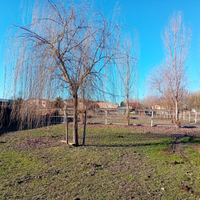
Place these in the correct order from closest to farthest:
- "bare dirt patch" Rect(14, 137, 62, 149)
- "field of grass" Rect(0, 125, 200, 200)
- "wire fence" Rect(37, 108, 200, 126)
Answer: "field of grass" Rect(0, 125, 200, 200) → "bare dirt patch" Rect(14, 137, 62, 149) → "wire fence" Rect(37, 108, 200, 126)

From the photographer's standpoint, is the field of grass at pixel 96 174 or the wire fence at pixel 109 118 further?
the wire fence at pixel 109 118

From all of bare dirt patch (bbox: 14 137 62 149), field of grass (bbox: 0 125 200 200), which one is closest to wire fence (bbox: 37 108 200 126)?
bare dirt patch (bbox: 14 137 62 149)

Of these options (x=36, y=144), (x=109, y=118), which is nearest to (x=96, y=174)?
(x=36, y=144)

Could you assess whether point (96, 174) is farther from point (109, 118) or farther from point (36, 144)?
point (109, 118)

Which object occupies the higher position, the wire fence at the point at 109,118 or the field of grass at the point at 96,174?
the wire fence at the point at 109,118

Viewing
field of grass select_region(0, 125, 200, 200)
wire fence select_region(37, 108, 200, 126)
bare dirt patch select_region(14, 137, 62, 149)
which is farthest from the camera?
wire fence select_region(37, 108, 200, 126)

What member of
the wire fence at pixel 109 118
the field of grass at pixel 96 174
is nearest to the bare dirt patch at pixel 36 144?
the field of grass at pixel 96 174

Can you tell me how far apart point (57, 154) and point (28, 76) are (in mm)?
2334

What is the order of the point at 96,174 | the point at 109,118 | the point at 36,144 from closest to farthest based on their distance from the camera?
the point at 96,174 < the point at 36,144 < the point at 109,118

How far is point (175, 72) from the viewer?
46.2ft

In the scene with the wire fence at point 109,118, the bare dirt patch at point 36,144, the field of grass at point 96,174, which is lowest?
the bare dirt patch at point 36,144

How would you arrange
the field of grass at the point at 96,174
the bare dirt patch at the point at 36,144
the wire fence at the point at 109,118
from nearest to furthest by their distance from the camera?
the field of grass at the point at 96,174, the bare dirt patch at the point at 36,144, the wire fence at the point at 109,118

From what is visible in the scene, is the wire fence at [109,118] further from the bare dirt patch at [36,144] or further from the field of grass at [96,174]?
the field of grass at [96,174]

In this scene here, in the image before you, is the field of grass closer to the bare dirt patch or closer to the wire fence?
the bare dirt patch
